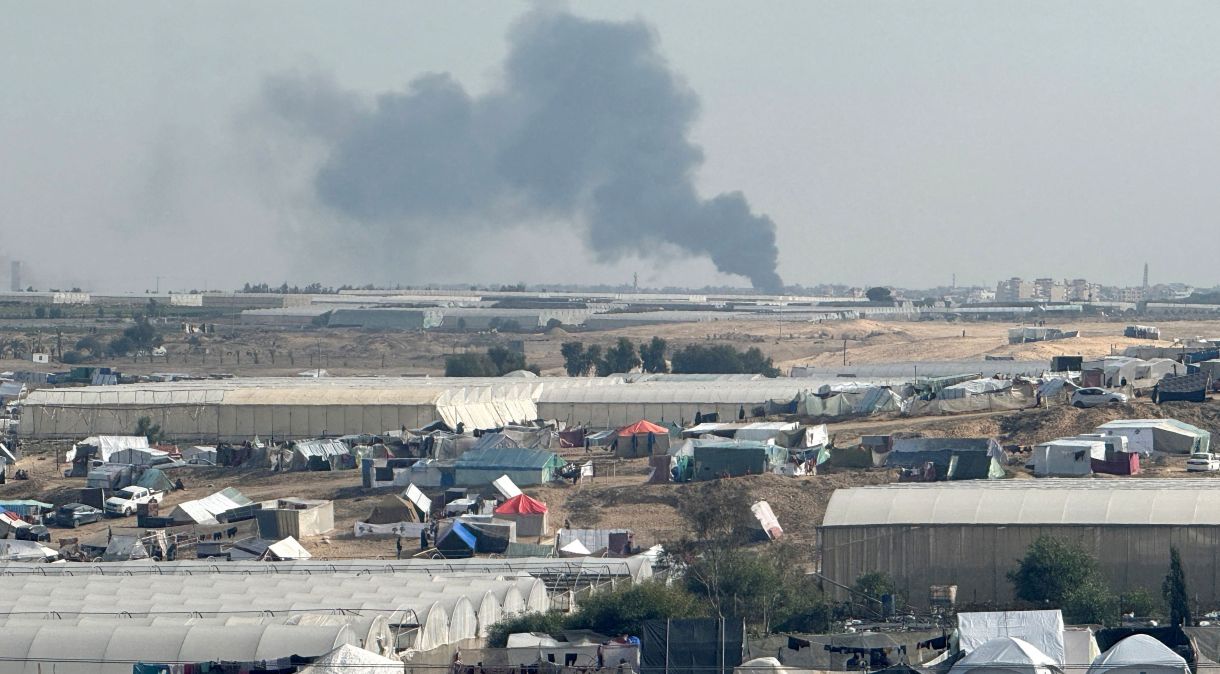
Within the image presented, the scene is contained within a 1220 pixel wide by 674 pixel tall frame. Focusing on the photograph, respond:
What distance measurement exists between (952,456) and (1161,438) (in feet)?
14.1

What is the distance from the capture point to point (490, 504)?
3062 cm

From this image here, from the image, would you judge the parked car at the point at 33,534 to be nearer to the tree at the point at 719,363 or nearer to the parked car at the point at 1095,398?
the parked car at the point at 1095,398

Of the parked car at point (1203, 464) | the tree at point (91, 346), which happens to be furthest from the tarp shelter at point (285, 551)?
the tree at point (91, 346)

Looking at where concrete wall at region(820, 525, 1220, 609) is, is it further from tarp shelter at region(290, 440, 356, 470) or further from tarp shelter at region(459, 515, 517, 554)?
tarp shelter at region(290, 440, 356, 470)

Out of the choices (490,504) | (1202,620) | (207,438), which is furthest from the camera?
(207,438)

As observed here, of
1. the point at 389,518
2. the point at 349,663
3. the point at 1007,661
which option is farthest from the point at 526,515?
the point at 1007,661

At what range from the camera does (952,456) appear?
101 feet

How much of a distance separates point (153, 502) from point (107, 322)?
69700mm

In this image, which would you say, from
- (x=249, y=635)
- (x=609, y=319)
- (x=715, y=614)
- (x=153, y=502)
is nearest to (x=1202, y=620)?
(x=715, y=614)

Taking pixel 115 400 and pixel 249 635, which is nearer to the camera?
pixel 249 635

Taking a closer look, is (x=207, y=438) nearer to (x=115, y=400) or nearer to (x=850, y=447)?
(x=115, y=400)

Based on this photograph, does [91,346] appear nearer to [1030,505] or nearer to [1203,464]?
[1203,464]

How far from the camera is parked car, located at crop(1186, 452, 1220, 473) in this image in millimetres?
29719

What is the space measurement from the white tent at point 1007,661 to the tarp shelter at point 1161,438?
1667 cm
